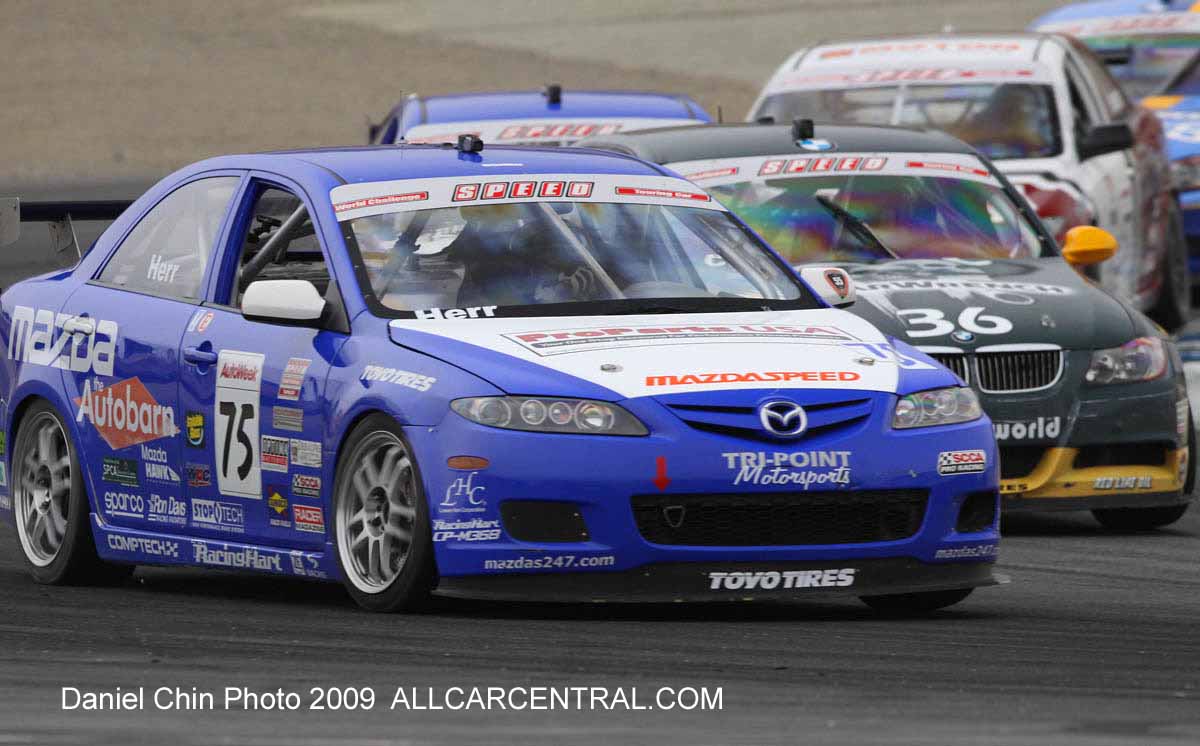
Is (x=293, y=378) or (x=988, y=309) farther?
(x=988, y=309)

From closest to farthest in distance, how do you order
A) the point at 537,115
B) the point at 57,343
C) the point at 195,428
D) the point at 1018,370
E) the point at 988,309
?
the point at 195,428 → the point at 57,343 → the point at 1018,370 → the point at 988,309 → the point at 537,115

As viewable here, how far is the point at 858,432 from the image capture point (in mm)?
7832

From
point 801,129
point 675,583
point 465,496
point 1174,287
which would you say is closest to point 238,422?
point 465,496

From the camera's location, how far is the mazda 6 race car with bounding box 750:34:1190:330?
49.5 ft

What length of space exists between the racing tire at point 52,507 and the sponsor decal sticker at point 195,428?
76 centimetres

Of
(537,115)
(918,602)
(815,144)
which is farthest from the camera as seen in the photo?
(537,115)

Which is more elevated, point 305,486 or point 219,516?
point 305,486

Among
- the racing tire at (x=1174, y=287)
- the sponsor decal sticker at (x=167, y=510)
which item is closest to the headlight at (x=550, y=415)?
the sponsor decal sticker at (x=167, y=510)

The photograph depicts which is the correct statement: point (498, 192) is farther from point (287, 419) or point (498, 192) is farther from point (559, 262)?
point (287, 419)

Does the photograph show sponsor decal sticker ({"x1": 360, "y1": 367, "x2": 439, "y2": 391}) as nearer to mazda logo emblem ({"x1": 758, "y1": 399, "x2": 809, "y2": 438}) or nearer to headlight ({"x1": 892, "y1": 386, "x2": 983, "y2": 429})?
mazda logo emblem ({"x1": 758, "y1": 399, "x2": 809, "y2": 438})

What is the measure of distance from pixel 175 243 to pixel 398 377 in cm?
176

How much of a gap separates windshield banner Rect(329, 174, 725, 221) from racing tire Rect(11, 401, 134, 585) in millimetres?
1456

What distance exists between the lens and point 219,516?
28.8ft

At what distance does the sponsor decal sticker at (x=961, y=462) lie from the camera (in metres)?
7.97
